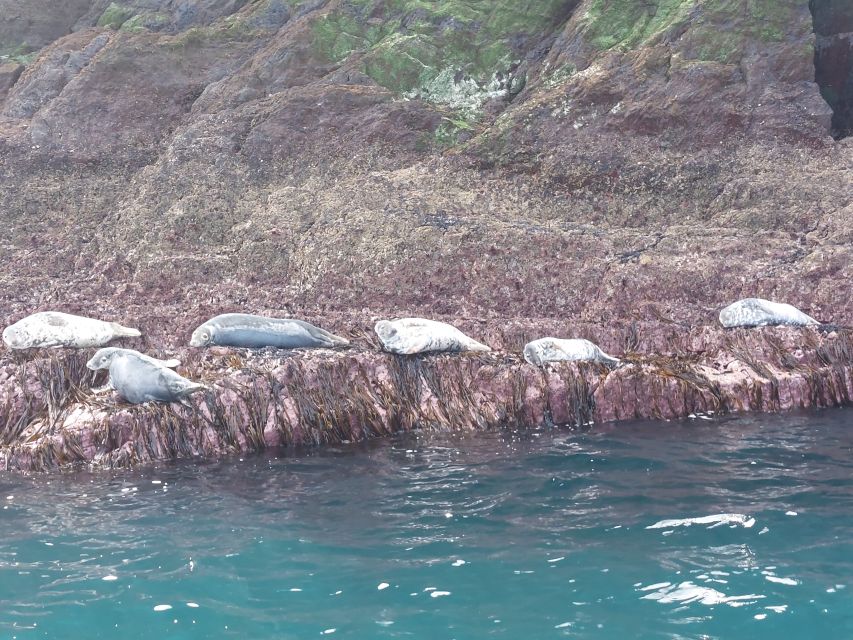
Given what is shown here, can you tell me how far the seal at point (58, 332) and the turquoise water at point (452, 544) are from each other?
1.72m

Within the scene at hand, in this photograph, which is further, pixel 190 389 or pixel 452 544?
pixel 190 389

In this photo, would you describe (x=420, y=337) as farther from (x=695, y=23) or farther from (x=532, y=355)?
(x=695, y=23)

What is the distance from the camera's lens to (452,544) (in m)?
4.39

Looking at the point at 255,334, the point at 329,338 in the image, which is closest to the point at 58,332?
the point at 255,334

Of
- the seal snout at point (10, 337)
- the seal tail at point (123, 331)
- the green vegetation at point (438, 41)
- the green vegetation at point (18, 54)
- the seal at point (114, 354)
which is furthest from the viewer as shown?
the green vegetation at point (18, 54)

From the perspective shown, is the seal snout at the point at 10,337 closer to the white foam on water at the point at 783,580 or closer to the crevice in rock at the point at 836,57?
the white foam on water at the point at 783,580

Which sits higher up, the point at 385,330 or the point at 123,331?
the point at 123,331

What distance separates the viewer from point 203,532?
15.4 ft

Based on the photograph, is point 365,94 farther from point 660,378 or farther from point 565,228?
point 660,378

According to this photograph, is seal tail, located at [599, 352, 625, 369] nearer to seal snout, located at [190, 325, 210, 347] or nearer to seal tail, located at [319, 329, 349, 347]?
seal tail, located at [319, 329, 349, 347]

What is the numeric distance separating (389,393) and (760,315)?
377 cm

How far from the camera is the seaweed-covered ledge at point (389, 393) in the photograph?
21.4ft

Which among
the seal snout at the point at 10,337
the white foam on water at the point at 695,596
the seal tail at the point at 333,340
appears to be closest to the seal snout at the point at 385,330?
the seal tail at the point at 333,340

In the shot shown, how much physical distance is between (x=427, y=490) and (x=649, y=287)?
4342mm
